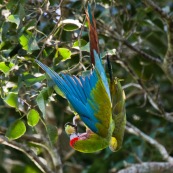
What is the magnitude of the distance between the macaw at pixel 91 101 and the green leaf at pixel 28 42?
136mm

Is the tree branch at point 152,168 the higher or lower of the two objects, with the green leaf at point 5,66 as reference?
lower

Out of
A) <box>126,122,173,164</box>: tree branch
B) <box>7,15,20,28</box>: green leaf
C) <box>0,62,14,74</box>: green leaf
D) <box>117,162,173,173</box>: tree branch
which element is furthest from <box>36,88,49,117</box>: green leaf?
<box>126,122,173,164</box>: tree branch

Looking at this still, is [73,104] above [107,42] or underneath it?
above

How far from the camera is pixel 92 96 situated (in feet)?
5.94

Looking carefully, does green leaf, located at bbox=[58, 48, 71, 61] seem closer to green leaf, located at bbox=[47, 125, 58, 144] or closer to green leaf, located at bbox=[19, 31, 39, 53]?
green leaf, located at bbox=[19, 31, 39, 53]

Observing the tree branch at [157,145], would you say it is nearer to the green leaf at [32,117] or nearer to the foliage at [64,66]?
the foliage at [64,66]

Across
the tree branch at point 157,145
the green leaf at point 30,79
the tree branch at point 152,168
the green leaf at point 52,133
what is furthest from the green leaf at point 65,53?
the tree branch at point 157,145

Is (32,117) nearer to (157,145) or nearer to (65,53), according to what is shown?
(65,53)

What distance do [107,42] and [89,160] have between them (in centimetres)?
100

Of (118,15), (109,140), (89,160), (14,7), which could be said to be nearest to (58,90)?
(109,140)

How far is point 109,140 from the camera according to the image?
1830 mm

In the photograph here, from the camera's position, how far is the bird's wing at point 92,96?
1769 mm

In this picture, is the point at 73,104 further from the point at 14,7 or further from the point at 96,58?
the point at 14,7

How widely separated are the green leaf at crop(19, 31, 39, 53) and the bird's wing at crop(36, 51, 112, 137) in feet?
0.49
